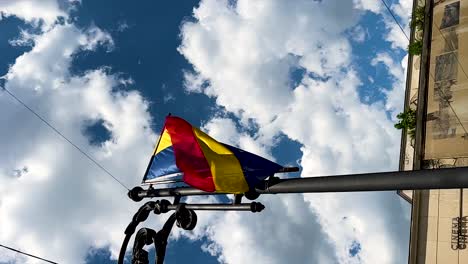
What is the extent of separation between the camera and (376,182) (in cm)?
477

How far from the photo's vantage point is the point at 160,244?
24.1ft

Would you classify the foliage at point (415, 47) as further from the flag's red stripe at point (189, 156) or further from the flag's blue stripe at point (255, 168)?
the flag's blue stripe at point (255, 168)

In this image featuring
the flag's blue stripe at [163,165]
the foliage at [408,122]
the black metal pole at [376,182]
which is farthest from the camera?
the foliage at [408,122]

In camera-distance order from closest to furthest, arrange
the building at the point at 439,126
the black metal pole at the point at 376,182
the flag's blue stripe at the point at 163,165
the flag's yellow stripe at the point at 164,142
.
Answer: the black metal pole at the point at 376,182 → the flag's blue stripe at the point at 163,165 → the flag's yellow stripe at the point at 164,142 → the building at the point at 439,126

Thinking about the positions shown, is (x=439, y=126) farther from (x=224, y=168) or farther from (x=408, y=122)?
(x=224, y=168)

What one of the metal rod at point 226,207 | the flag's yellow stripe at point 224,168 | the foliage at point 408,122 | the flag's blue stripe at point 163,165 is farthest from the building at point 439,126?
the flag's yellow stripe at point 224,168

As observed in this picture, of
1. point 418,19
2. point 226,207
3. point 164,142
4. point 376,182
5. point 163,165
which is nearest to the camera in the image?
point 376,182

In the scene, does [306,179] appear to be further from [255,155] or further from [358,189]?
[255,155]

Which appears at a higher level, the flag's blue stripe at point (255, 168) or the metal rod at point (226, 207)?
the flag's blue stripe at point (255, 168)

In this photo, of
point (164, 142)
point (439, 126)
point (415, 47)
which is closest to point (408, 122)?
point (439, 126)

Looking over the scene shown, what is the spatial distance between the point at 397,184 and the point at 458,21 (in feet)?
75.8

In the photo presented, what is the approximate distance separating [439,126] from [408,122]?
1.59 meters

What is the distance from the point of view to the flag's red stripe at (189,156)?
698cm

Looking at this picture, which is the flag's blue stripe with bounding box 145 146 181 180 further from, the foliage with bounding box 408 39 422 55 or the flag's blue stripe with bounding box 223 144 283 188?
the foliage with bounding box 408 39 422 55
